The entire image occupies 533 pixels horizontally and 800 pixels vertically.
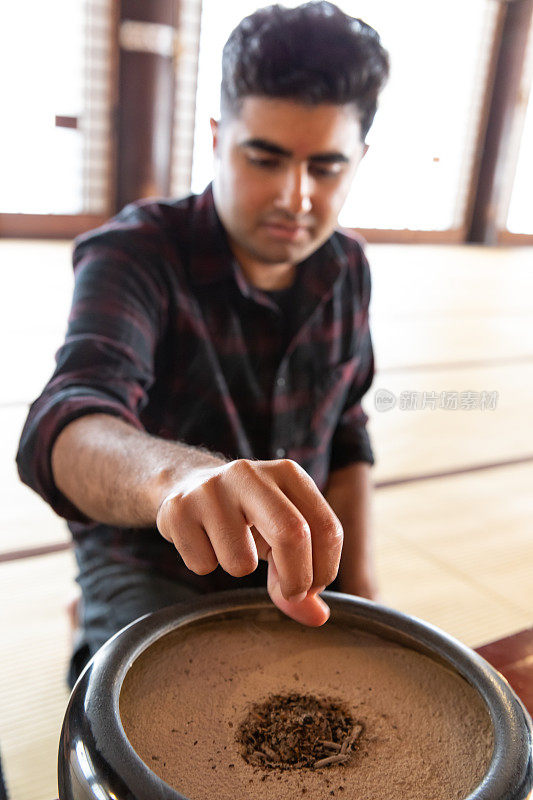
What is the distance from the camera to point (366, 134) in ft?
4.71

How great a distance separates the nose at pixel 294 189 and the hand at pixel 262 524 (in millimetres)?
768

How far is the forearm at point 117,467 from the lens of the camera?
2.61ft

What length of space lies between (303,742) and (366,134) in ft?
3.76

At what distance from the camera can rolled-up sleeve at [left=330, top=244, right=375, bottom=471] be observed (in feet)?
5.08

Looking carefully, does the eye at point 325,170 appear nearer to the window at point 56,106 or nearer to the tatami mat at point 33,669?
the tatami mat at point 33,669

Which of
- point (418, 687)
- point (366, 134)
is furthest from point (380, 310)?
point (418, 687)

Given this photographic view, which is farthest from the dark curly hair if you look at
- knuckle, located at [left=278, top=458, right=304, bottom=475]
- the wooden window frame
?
the wooden window frame

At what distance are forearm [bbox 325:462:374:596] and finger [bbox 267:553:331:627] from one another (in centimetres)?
72

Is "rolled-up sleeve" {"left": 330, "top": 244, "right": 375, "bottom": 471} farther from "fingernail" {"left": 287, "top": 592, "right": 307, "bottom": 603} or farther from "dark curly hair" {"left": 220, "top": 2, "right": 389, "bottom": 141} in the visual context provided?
"fingernail" {"left": 287, "top": 592, "right": 307, "bottom": 603}

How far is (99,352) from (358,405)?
691mm

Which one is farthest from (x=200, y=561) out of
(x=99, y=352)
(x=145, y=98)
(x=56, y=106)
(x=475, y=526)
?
(x=56, y=106)

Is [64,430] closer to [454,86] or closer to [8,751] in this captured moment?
[8,751]

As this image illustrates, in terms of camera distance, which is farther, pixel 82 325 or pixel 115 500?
pixel 82 325

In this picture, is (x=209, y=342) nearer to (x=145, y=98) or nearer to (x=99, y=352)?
(x=99, y=352)
